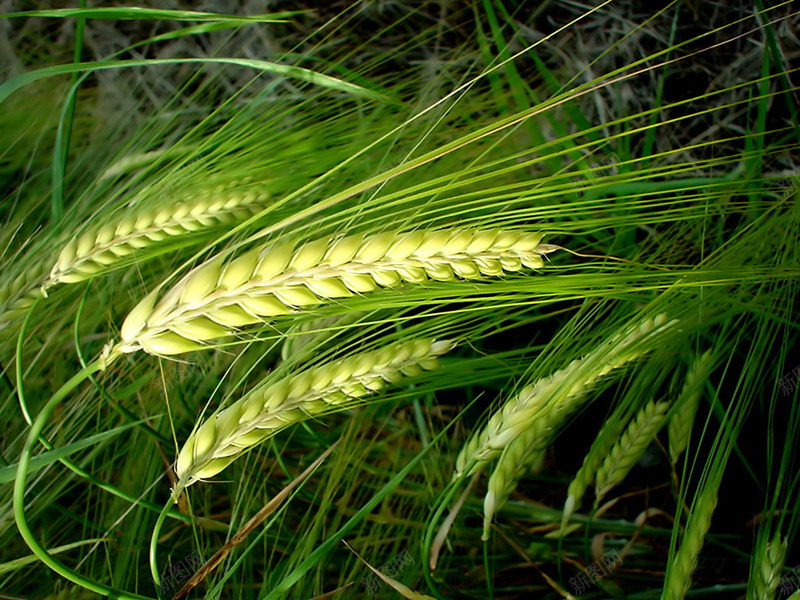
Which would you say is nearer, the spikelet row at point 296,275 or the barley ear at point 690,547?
the spikelet row at point 296,275

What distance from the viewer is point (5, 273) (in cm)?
60


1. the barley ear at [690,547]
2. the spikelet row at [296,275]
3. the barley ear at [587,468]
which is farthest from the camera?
the barley ear at [587,468]

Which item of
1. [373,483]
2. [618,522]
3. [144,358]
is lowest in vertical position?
[618,522]

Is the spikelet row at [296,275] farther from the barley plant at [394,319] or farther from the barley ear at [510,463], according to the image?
the barley ear at [510,463]

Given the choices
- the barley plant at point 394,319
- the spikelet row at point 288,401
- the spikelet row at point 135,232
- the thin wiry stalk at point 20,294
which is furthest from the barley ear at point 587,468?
the thin wiry stalk at point 20,294

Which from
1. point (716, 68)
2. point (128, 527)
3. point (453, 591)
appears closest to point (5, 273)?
point (128, 527)

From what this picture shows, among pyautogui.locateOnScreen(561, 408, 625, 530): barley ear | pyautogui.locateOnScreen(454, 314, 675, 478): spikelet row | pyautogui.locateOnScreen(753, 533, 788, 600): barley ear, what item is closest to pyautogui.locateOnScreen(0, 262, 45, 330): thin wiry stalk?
pyautogui.locateOnScreen(454, 314, 675, 478): spikelet row

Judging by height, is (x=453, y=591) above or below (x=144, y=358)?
below

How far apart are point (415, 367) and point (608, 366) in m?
0.17

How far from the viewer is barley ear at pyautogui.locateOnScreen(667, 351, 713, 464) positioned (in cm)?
61

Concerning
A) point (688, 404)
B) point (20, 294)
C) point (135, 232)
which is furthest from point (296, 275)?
point (688, 404)

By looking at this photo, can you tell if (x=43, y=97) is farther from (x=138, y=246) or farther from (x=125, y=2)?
(x=138, y=246)

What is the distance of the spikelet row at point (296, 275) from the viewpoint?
349 millimetres

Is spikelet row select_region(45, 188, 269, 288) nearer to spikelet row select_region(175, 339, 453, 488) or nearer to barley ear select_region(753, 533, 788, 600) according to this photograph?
spikelet row select_region(175, 339, 453, 488)
